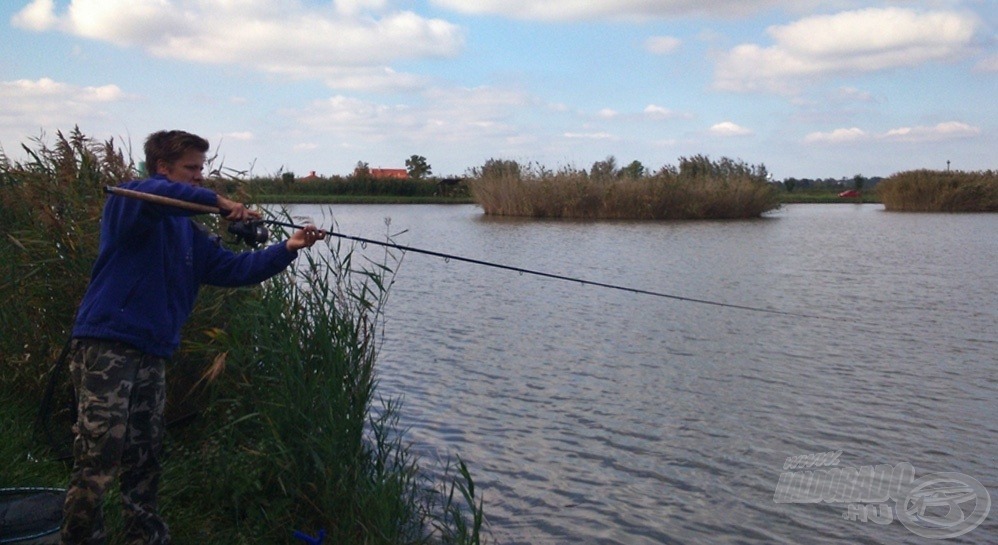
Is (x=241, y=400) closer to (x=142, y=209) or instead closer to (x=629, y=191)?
(x=142, y=209)

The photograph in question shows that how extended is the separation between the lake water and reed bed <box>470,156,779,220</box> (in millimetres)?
18060

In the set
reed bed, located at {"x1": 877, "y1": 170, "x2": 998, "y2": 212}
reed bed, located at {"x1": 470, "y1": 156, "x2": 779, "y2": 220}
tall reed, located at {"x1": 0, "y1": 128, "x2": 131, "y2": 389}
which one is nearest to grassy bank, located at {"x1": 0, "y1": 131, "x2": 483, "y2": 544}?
tall reed, located at {"x1": 0, "y1": 128, "x2": 131, "y2": 389}

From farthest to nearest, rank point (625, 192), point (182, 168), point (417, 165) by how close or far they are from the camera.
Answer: point (417, 165) → point (625, 192) → point (182, 168)

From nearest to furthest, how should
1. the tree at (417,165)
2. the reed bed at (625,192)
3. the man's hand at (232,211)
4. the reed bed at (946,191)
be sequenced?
the man's hand at (232,211) → the reed bed at (625,192) → the reed bed at (946,191) → the tree at (417,165)

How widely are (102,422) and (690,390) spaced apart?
618 cm

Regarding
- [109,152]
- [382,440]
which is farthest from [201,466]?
[109,152]

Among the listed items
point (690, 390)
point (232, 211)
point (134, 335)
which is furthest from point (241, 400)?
point (690, 390)

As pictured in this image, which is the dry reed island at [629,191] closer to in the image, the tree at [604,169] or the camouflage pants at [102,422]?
the tree at [604,169]

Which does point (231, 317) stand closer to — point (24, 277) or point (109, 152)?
point (24, 277)

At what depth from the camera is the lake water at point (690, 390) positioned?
5.97 metres

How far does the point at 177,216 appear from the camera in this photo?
3.82m

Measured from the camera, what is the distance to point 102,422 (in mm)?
3521

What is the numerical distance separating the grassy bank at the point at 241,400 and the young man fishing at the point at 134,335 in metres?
0.48

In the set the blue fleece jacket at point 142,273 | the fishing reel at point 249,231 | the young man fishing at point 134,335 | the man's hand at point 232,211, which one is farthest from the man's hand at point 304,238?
the blue fleece jacket at point 142,273
